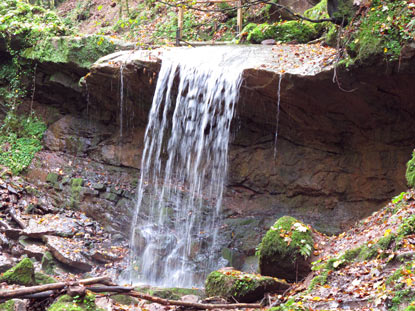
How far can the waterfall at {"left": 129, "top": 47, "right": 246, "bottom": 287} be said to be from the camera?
358 inches

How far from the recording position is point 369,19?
7426 millimetres

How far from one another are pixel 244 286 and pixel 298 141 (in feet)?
15.5

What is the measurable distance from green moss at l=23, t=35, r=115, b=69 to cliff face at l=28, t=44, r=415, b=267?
79cm

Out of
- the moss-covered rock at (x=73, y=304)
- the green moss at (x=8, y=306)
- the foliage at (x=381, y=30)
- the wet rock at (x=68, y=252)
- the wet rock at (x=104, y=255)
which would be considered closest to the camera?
the moss-covered rock at (x=73, y=304)

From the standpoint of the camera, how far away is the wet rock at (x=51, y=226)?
8.82 meters

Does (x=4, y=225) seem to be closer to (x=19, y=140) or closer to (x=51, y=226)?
(x=51, y=226)

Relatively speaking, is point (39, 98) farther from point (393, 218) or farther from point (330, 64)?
point (393, 218)

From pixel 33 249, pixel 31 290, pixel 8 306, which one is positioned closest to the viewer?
pixel 31 290

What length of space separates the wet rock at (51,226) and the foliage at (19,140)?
2159 millimetres

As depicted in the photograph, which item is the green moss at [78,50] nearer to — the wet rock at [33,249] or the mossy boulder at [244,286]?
the wet rock at [33,249]

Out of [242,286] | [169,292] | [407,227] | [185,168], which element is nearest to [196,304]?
[242,286]

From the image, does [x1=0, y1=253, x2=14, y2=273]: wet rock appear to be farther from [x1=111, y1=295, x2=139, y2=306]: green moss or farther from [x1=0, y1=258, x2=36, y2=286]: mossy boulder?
[x1=111, y1=295, x2=139, y2=306]: green moss

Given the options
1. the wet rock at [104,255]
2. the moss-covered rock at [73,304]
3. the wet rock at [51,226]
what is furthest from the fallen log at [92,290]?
the wet rock at [51,226]

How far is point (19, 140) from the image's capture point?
11.8 meters
